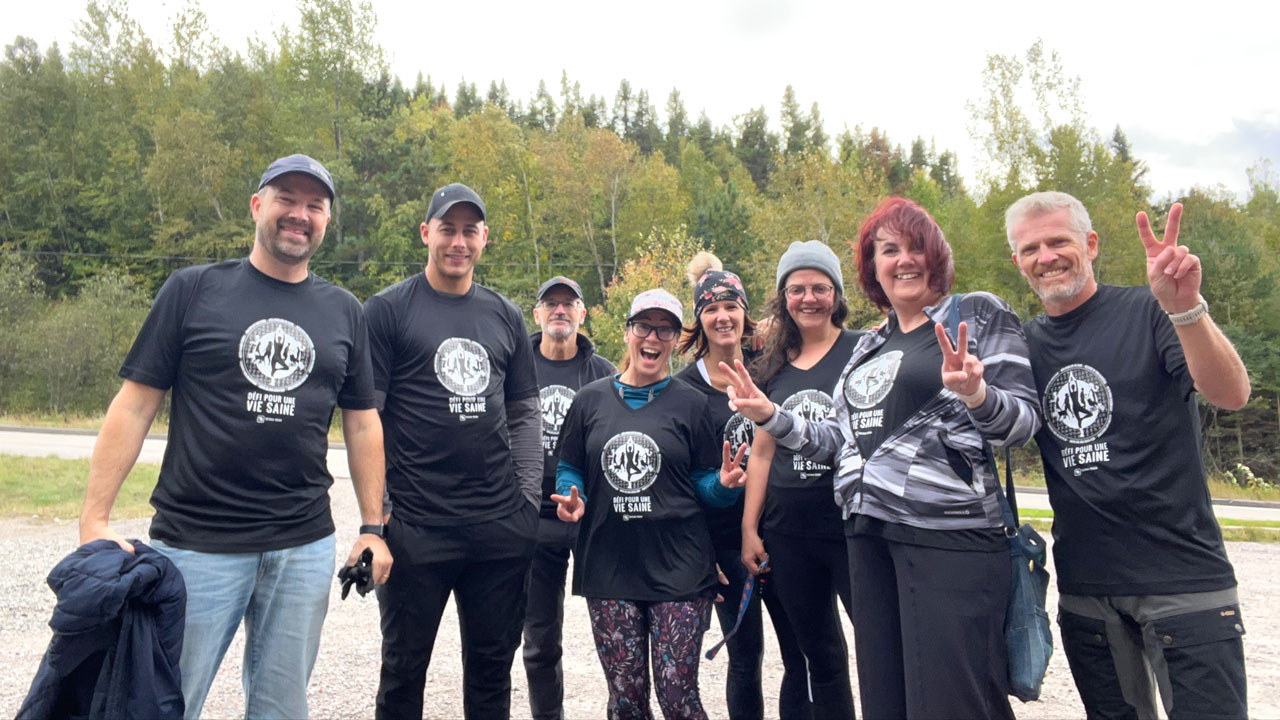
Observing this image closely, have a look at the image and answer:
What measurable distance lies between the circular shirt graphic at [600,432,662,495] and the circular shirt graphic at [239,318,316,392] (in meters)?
1.34

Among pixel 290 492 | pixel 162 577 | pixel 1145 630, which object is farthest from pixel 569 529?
pixel 1145 630

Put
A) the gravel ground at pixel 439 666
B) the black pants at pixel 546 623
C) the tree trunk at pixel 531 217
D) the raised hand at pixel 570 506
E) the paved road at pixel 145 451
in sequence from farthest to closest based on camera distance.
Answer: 1. the tree trunk at pixel 531 217
2. the paved road at pixel 145 451
3. the gravel ground at pixel 439 666
4. the black pants at pixel 546 623
5. the raised hand at pixel 570 506

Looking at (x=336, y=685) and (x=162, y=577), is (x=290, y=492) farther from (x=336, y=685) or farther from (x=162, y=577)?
(x=336, y=685)

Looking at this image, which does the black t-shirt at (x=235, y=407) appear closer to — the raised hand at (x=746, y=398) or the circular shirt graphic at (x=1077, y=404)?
the raised hand at (x=746, y=398)

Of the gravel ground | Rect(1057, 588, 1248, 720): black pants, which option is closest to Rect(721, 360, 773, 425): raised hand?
Rect(1057, 588, 1248, 720): black pants

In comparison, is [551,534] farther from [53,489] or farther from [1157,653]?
[53,489]

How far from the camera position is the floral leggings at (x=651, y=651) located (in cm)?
349

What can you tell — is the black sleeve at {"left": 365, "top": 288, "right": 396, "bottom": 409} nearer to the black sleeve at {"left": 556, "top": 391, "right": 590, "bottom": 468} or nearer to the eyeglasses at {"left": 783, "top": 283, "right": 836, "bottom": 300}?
the black sleeve at {"left": 556, "top": 391, "right": 590, "bottom": 468}

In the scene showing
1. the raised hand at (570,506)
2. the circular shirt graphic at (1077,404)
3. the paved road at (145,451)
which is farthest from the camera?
the paved road at (145,451)

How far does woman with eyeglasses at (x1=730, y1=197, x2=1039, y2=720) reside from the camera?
2.66 metres

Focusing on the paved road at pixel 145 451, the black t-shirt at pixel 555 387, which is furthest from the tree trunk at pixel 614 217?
the black t-shirt at pixel 555 387

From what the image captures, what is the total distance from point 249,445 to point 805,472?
222 cm

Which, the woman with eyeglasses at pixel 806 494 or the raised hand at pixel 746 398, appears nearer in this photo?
the raised hand at pixel 746 398

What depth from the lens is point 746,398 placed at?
11.0ft
